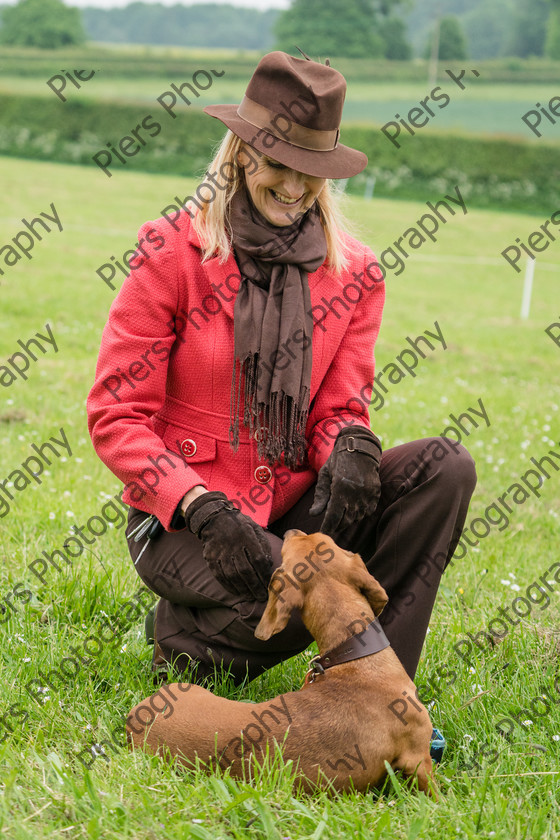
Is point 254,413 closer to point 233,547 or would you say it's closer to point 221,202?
point 233,547

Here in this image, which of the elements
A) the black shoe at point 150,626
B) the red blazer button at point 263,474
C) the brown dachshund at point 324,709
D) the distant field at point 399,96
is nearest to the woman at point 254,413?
the red blazer button at point 263,474

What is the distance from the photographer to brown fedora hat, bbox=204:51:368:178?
10.3 feet

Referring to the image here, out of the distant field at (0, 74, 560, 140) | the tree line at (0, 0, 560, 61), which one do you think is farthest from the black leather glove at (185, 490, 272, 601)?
the tree line at (0, 0, 560, 61)

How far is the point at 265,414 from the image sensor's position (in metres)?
3.30

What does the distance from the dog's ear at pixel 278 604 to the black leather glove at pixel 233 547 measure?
13 centimetres

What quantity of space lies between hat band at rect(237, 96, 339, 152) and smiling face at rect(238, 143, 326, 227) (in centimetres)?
9

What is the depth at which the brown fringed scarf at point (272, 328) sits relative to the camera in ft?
10.6

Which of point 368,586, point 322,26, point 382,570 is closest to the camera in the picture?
point 368,586

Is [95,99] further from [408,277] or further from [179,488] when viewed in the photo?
[179,488]

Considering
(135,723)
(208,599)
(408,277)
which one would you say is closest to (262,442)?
(208,599)

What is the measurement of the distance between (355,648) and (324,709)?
203mm

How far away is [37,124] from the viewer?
121 ft

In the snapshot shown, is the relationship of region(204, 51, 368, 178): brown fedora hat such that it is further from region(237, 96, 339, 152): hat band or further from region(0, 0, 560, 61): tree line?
region(0, 0, 560, 61): tree line

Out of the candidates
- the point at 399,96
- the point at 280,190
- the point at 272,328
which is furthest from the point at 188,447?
the point at 399,96
